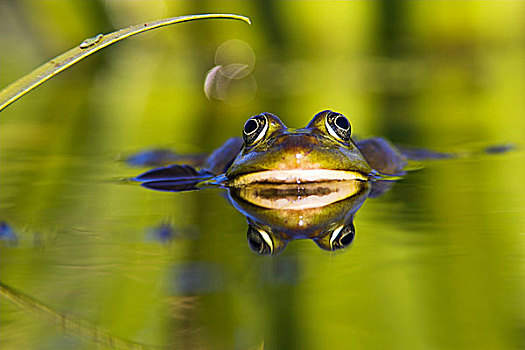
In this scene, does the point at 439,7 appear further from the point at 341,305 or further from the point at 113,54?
the point at 341,305

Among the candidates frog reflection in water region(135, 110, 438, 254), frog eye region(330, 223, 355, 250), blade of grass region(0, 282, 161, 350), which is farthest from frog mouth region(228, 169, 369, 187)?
blade of grass region(0, 282, 161, 350)

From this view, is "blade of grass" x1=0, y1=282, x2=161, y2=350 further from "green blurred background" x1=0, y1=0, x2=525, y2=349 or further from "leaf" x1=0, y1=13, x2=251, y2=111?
"leaf" x1=0, y1=13, x2=251, y2=111

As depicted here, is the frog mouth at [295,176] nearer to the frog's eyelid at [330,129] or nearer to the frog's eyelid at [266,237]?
the frog's eyelid at [330,129]

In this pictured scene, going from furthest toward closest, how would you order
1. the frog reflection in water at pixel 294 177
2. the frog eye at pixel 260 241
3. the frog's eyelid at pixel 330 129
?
the frog's eyelid at pixel 330 129 < the frog reflection in water at pixel 294 177 < the frog eye at pixel 260 241

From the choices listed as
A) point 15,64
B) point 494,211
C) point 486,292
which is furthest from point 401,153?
point 15,64

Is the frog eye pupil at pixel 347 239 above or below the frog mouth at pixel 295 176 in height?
below

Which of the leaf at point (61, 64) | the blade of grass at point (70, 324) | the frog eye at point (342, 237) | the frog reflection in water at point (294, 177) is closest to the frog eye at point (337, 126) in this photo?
the frog reflection in water at point (294, 177)
